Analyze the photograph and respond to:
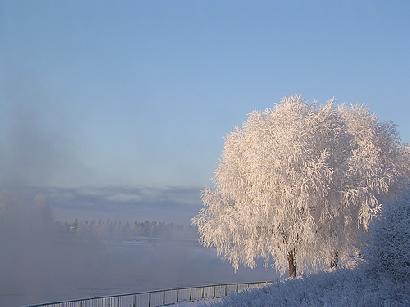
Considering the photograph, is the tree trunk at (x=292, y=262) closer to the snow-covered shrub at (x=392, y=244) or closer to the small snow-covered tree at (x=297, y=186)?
the small snow-covered tree at (x=297, y=186)

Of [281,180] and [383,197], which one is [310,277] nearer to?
[281,180]

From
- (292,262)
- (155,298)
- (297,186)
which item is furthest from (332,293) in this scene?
(292,262)

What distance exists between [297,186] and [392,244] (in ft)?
69.6

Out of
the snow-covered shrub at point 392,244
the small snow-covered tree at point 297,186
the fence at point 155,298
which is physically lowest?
the fence at point 155,298

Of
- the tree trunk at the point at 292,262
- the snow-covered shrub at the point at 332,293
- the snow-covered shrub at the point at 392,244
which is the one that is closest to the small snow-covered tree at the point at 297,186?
the tree trunk at the point at 292,262

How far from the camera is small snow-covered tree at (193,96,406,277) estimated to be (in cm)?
3612

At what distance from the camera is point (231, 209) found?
40000mm

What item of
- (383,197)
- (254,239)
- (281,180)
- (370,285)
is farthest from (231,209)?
(370,285)

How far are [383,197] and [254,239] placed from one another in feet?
27.7

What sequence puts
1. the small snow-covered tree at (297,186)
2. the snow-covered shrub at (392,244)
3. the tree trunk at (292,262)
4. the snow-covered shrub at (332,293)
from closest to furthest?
the snow-covered shrub at (332,293)
the snow-covered shrub at (392,244)
the small snow-covered tree at (297,186)
the tree trunk at (292,262)

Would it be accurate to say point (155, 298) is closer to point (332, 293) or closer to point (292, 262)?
point (292, 262)

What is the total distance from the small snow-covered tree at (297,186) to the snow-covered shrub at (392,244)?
65.9ft

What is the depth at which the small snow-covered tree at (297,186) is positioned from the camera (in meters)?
36.1

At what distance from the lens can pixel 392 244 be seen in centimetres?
1447
